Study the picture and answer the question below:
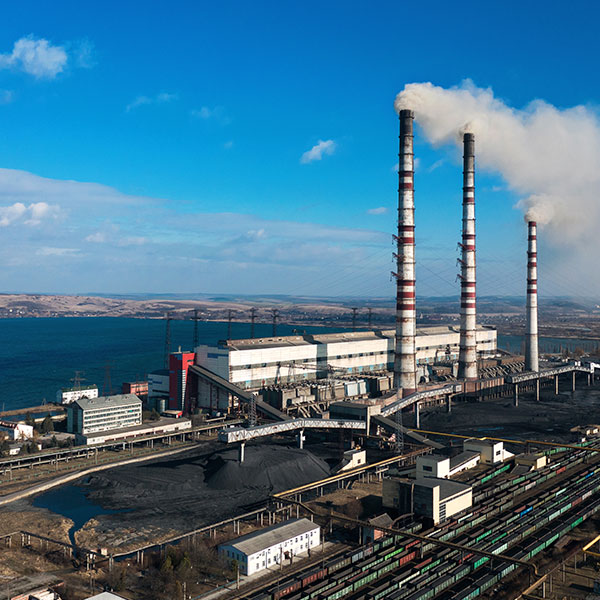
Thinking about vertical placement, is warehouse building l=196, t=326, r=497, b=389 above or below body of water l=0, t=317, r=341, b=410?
above

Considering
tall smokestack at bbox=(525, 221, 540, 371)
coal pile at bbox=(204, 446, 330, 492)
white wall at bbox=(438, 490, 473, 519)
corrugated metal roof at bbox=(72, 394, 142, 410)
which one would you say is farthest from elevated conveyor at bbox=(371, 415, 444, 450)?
tall smokestack at bbox=(525, 221, 540, 371)

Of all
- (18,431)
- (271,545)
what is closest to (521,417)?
(271,545)

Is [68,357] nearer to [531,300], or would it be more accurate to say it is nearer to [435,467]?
[531,300]

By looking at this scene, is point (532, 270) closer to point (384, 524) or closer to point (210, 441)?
point (210, 441)

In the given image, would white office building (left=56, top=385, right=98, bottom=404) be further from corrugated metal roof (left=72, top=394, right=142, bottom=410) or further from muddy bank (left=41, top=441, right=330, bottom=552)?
muddy bank (left=41, top=441, right=330, bottom=552)

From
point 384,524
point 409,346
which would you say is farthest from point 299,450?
point 409,346

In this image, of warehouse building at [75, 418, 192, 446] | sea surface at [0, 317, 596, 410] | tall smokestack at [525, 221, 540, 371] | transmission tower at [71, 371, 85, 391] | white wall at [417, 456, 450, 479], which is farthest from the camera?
sea surface at [0, 317, 596, 410]

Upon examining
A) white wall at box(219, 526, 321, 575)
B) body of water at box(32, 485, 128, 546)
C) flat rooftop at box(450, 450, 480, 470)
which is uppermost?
flat rooftop at box(450, 450, 480, 470)
